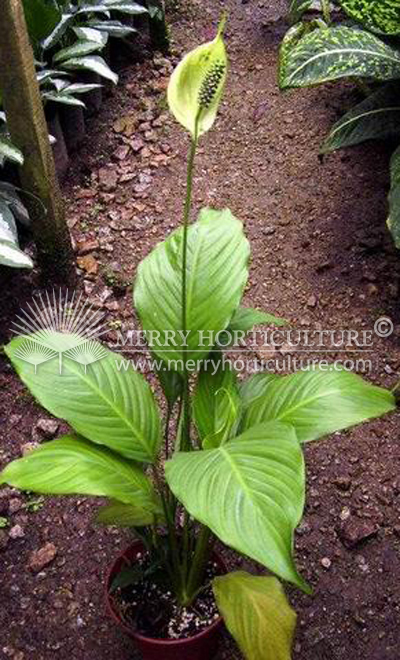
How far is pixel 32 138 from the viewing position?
6.38 feet

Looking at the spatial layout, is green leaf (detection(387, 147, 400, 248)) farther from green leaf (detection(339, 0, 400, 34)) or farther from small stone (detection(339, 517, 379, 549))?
small stone (detection(339, 517, 379, 549))

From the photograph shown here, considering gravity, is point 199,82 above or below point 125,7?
above

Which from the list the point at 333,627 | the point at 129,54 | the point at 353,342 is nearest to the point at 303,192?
the point at 353,342

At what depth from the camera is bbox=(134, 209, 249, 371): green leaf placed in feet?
4.46

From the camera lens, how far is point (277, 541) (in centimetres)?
101

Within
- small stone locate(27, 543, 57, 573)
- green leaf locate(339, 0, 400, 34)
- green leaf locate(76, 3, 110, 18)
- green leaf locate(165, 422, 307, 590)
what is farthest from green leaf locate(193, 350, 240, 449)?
green leaf locate(76, 3, 110, 18)

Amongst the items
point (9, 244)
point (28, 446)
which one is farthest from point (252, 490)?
point (9, 244)

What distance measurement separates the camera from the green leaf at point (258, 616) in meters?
1.21

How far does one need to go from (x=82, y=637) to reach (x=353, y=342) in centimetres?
111

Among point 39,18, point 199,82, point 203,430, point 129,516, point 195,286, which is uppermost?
point 199,82

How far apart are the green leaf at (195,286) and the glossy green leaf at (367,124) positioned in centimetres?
100

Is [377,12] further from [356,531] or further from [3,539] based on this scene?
[3,539]

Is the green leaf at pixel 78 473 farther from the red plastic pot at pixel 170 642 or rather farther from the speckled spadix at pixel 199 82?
the speckled spadix at pixel 199 82
